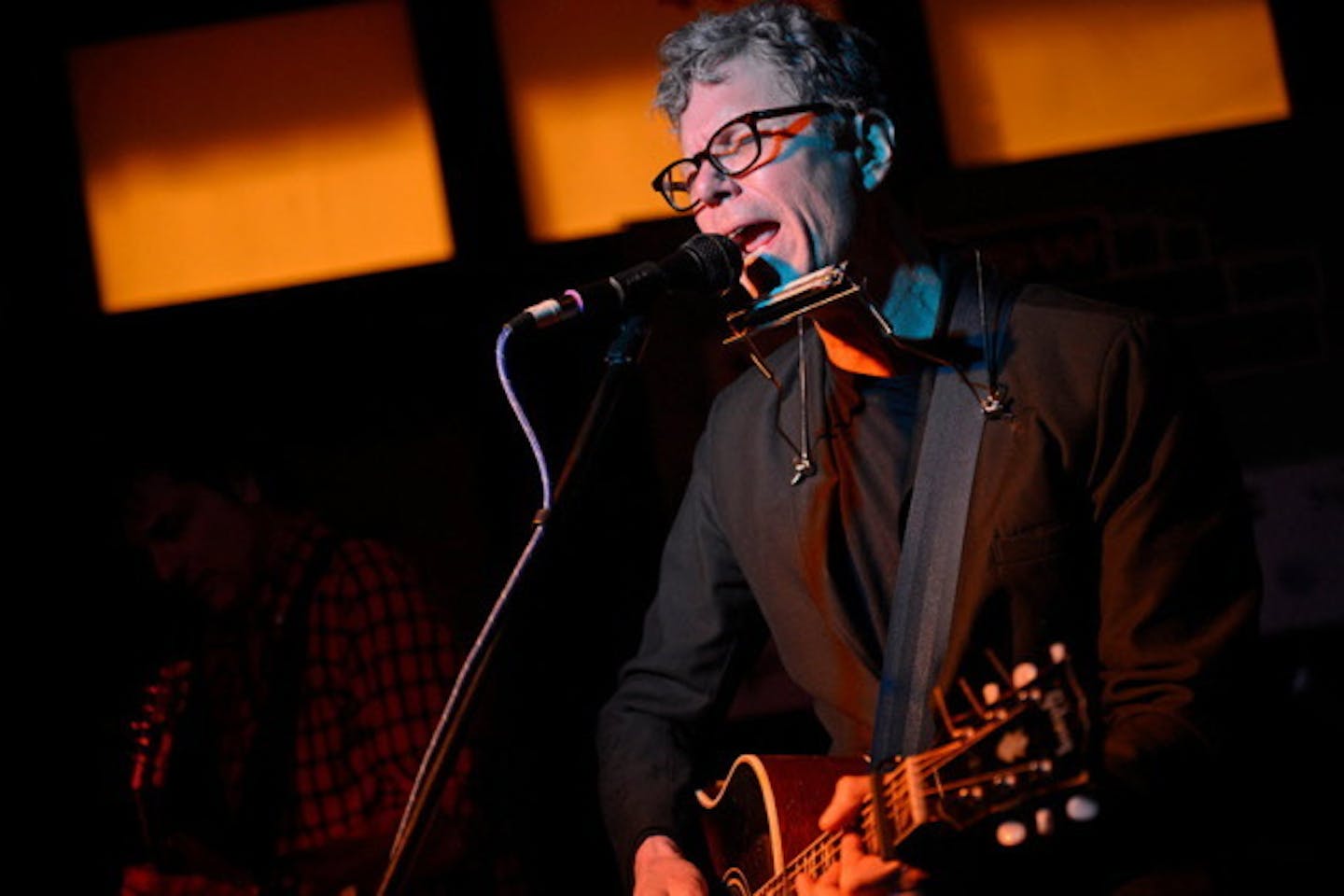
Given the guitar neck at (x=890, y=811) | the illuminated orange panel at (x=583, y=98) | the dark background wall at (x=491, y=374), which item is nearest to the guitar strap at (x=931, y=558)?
the guitar neck at (x=890, y=811)

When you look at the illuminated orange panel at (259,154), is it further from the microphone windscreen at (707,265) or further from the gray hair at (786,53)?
the microphone windscreen at (707,265)

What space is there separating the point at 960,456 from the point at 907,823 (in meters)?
0.65

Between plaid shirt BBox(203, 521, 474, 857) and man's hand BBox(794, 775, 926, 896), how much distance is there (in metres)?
1.74

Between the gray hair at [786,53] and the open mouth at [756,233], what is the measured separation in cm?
25

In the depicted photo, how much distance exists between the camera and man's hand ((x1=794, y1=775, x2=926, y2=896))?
192 centimetres

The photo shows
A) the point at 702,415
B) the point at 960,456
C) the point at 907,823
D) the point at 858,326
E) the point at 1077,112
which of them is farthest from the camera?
the point at 1077,112

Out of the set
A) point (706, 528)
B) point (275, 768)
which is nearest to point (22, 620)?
point (275, 768)

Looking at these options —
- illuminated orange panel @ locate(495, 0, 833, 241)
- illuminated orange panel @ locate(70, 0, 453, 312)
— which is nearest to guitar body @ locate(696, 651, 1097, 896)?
illuminated orange panel @ locate(495, 0, 833, 241)

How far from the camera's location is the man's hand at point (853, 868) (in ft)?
6.29

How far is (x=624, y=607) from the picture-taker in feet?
13.6

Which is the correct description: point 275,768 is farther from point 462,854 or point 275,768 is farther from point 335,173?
point 335,173

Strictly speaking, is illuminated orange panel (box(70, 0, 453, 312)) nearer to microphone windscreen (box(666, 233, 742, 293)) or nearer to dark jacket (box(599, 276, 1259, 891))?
dark jacket (box(599, 276, 1259, 891))

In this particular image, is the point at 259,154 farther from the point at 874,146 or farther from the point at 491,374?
the point at 874,146

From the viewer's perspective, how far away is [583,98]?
4.32 m
